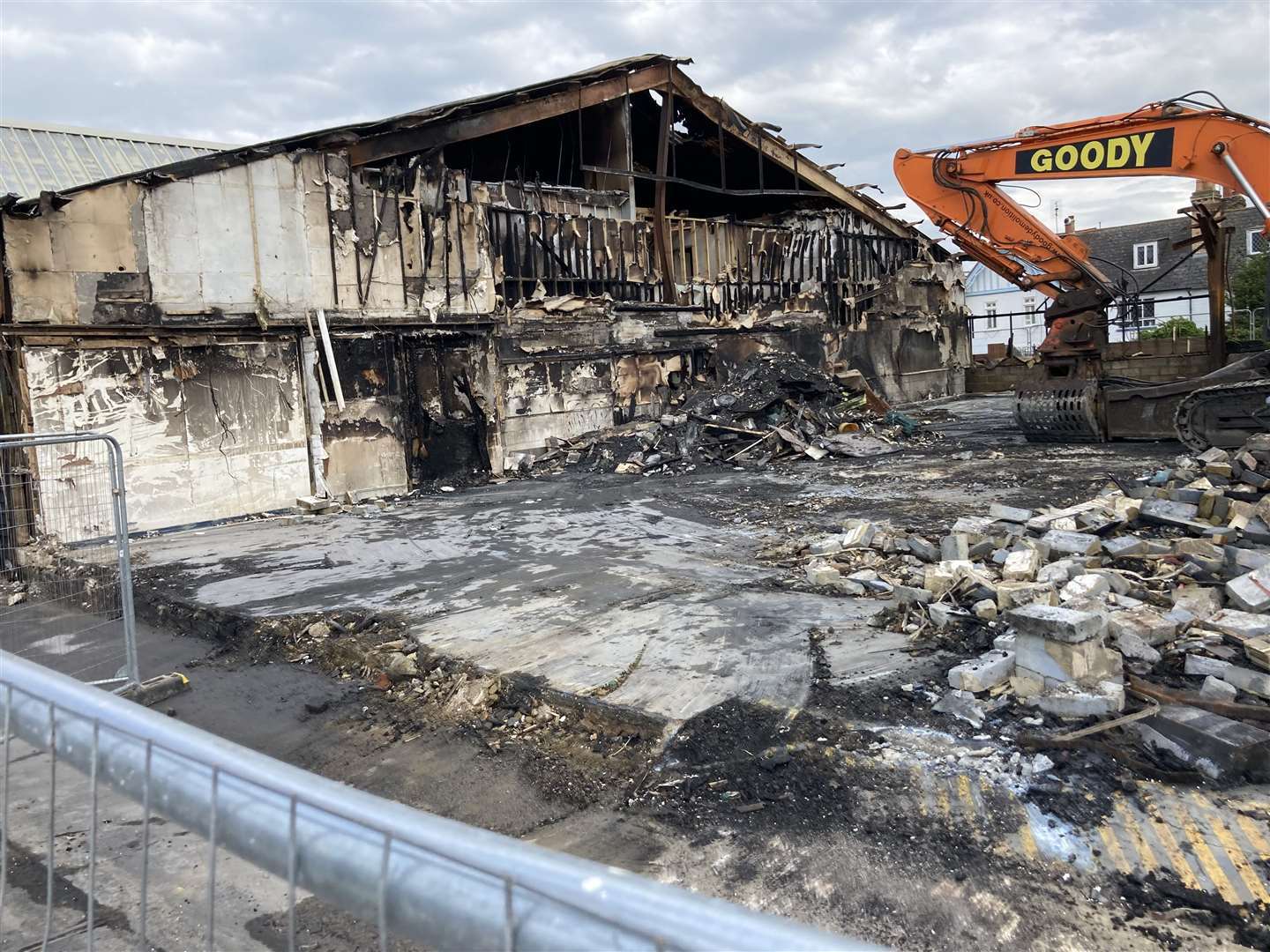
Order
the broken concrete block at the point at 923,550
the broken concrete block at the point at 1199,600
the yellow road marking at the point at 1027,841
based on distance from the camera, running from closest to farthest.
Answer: the yellow road marking at the point at 1027,841 → the broken concrete block at the point at 1199,600 → the broken concrete block at the point at 923,550

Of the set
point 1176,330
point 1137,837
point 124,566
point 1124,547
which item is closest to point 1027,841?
point 1137,837

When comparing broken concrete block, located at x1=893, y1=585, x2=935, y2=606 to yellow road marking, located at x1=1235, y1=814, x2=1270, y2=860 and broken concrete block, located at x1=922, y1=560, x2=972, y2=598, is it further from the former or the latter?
yellow road marking, located at x1=1235, y1=814, x2=1270, y2=860

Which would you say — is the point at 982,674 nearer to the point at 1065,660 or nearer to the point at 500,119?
the point at 1065,660

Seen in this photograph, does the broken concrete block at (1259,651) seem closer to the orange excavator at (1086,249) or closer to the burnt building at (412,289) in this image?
the orange excavator at (1086,249)

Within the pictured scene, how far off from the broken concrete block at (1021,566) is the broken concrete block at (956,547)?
1.41 feet

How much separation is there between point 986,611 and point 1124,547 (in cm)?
162

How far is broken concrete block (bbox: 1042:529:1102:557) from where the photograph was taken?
6031 millimetres

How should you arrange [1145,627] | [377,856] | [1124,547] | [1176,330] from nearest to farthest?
[377,856] → [1145,627] → [1124,547] → [1176,330]

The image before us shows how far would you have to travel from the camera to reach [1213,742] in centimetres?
349

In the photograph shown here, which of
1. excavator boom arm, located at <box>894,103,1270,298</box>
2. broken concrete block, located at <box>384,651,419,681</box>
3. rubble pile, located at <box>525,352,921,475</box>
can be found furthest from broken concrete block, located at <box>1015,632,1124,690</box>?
rubble pile, located at <box>525,352,921,475</box>

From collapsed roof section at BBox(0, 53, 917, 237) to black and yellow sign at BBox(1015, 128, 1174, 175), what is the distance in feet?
19.0

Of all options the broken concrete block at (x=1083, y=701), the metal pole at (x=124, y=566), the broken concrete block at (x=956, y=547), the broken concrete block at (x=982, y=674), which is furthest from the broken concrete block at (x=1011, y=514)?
the metal pole at (x=124, y=566)

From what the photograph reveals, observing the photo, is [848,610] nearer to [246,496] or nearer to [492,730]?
[492,730]

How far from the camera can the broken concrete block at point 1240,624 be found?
4.41 metres
